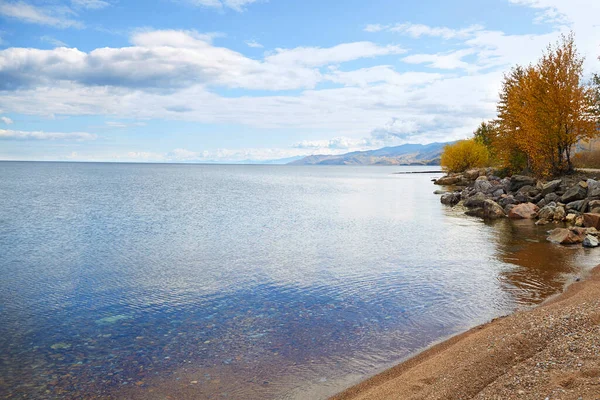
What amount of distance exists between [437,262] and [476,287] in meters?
4.67

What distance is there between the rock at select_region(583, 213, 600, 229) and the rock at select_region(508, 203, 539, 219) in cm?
737

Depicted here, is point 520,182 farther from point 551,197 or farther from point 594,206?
point 594,206

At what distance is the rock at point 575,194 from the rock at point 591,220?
7.18m

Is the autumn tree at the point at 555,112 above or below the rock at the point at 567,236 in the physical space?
above

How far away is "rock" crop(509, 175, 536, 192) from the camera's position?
47781mm

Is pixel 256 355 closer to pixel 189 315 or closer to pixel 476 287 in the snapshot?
pixel 189 315

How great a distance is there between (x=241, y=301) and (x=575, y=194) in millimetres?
32975

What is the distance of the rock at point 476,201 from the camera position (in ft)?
156

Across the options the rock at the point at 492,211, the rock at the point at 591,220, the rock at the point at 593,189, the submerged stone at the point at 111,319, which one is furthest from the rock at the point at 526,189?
the submerged stone at the point at 111,319

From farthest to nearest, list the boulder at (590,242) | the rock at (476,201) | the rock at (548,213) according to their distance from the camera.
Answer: the rock at (476,201) < the rock at (548,213) < the boulder at (590,242)

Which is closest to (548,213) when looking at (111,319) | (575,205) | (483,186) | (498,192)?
(575,205)

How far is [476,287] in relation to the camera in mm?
17500

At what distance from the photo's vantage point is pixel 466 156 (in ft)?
333

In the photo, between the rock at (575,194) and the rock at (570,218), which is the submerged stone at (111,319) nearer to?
the rock at (570,218)
